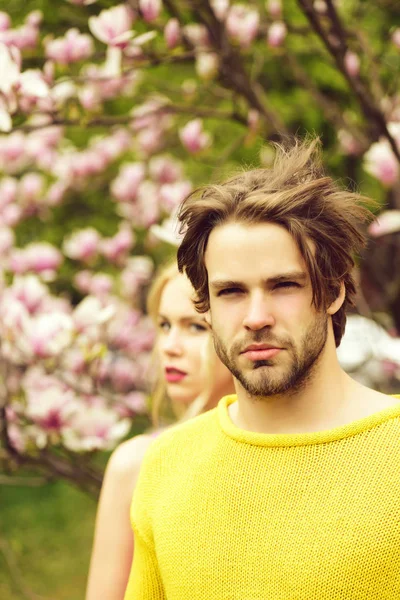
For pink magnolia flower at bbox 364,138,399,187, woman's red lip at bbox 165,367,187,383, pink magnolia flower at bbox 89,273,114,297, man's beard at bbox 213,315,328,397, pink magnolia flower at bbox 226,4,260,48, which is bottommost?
pink magnolia flower at bbox 89,273,114,297

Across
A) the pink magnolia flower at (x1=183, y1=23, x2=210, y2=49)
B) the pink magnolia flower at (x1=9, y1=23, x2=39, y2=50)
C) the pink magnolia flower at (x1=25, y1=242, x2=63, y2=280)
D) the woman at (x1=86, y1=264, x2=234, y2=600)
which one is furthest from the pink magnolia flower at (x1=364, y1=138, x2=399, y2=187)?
the pink magnolia flower at (x1=25, y1=242, x2=63, y2=280)

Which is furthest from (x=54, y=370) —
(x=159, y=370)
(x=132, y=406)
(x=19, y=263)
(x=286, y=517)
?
Result: (x=286, y=517)

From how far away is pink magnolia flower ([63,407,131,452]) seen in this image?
3.91 meters

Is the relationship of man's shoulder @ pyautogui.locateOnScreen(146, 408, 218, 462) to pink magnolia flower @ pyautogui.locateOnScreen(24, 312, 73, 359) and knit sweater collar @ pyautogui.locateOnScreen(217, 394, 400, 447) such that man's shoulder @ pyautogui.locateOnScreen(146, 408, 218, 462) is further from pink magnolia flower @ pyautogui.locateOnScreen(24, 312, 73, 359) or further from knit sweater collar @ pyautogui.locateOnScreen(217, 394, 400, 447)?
pink magnolia flower @ pyautogui.locateOnScreen(24, 312, 73, 359)

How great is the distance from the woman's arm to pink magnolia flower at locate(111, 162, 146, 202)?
316cm

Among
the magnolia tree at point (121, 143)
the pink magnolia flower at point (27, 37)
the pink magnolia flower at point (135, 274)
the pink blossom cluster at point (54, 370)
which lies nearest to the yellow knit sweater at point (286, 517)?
the magnolia tree at point (121, 143)

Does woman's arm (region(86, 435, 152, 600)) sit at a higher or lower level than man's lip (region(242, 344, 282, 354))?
lower

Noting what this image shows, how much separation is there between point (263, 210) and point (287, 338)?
282 mm

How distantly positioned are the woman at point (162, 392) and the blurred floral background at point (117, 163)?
298mm

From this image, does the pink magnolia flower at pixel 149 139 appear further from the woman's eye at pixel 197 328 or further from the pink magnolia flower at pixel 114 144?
the woman's eye at pixel 197 328

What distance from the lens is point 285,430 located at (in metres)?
1.88

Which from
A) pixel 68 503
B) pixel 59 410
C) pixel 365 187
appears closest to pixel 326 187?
pixel 59 410

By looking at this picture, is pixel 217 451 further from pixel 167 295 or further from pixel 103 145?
pixel 103 145

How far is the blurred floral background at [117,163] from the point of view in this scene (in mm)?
3701
